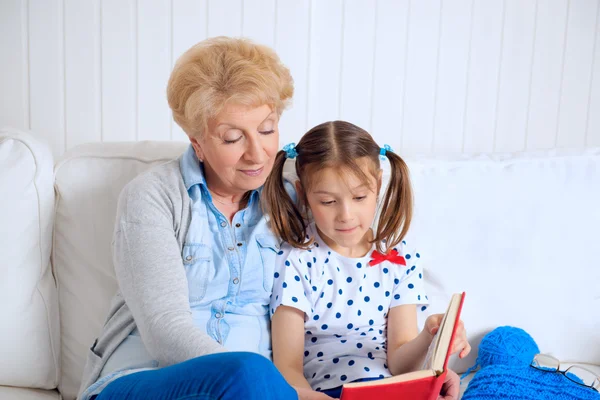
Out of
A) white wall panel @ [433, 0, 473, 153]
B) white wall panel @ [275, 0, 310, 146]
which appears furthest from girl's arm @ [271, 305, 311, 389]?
white wall panel @ [433, 0, 473, 153]

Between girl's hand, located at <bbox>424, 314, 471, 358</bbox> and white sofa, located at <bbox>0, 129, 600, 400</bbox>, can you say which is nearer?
girl's hand, located at <bbox>424, 314, 471, 358</bbox>

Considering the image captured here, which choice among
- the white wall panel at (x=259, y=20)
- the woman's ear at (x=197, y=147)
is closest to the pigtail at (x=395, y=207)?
the woman's ear at (x=197, y=147)

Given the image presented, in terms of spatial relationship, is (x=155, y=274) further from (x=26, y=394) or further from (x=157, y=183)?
(x=26, y=394)

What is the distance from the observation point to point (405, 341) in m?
1.51

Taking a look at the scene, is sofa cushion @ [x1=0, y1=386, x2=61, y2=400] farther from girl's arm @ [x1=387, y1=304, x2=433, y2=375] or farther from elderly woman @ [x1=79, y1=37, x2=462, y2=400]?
girl's arm @ [x1=387, y1=304, x2=433, y2=375]

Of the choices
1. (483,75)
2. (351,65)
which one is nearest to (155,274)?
(351,65)

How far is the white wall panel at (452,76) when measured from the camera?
216 cm

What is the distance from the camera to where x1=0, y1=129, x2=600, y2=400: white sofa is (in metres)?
1.54

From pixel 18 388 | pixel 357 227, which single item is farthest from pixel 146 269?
pixel 18 388

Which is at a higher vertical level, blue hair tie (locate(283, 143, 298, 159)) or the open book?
blue hair tie (locate(283, 143, 298, 159))

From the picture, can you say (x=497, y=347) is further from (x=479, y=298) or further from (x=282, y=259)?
(x=282, y=259)

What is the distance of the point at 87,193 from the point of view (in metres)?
1.61

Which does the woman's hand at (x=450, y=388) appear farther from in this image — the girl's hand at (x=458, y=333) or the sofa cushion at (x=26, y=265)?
the sofa cushion at (x=26, y=265)

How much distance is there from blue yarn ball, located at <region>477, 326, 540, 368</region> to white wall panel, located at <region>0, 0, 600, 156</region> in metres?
0.78
